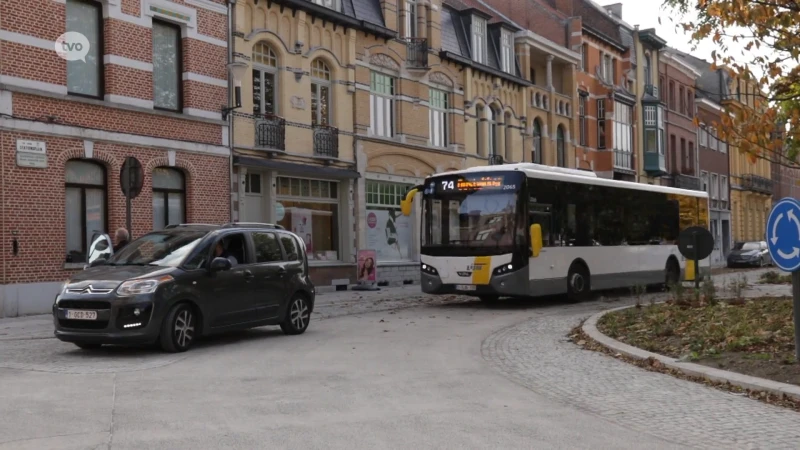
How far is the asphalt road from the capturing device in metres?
6.20

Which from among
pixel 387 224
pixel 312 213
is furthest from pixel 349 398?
pixel 387 224

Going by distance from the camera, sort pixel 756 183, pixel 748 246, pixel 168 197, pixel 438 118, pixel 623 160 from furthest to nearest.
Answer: pixel 756 183 < pixel 623 160 < pixel 748 246 < pixel 438 118 < pixel 168 197

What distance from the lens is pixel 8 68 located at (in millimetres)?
16922

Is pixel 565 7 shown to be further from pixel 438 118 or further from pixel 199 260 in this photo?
pixel 199 260

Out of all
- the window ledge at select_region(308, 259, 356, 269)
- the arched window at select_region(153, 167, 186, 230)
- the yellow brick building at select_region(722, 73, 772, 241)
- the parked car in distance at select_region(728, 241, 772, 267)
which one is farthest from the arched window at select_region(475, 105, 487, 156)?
the yellow brick building at select_region(722, 73, 772, 241)

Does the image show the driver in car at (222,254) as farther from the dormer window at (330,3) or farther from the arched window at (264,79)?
the dormer window at (330,3)

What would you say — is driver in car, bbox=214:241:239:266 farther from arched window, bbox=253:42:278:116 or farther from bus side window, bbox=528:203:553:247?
arched window, bbox=253:42:278:116

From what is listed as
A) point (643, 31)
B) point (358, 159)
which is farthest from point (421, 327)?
point (643, 31)

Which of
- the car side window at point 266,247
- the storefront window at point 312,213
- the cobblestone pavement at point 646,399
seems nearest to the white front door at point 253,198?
the storefront window at point 312,213

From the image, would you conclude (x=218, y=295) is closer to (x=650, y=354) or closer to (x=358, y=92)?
(x=650, y=354)

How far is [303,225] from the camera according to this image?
25297 millimetres

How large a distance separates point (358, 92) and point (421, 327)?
13.9m

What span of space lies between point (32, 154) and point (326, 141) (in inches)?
388

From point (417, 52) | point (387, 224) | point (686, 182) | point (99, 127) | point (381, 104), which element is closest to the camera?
point (99, 127)
